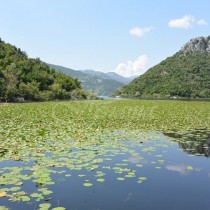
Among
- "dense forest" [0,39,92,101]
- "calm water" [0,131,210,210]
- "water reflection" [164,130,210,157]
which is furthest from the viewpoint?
"dense forest" [0,39,92,101]

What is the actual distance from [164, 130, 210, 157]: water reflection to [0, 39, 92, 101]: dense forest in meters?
45.5

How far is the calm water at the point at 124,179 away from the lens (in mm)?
7266

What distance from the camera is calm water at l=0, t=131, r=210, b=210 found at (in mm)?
7266

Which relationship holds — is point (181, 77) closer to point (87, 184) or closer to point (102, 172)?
point (102, 172)

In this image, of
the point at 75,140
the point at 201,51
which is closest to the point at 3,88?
the point at 75,140

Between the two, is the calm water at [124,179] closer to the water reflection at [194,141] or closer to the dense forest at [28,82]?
the water reflection at [194,141]

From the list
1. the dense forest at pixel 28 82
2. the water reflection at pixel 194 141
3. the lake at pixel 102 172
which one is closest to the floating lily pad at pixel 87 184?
the lake at pixel 102 172

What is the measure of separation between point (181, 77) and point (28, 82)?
102 metres

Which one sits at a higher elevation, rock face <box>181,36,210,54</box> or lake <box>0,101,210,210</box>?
rock face <box>181,36,210,54</box>

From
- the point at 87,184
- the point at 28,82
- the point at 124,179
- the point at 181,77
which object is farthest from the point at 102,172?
the point at 181,77

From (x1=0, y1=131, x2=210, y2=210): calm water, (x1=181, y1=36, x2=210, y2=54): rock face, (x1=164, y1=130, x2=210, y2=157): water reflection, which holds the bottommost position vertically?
(x1=0, y1=131, x2=210, y2=210): calm water

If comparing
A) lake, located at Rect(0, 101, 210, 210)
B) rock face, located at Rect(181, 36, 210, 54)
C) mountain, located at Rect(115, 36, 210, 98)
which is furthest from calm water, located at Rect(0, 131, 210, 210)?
rock face, located at Rect(181, 36, 210, 54)

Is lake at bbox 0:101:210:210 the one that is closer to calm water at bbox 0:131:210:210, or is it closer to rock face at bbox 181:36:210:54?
calm water at bbox 0:131:210:210

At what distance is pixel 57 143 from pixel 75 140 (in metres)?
1.12
